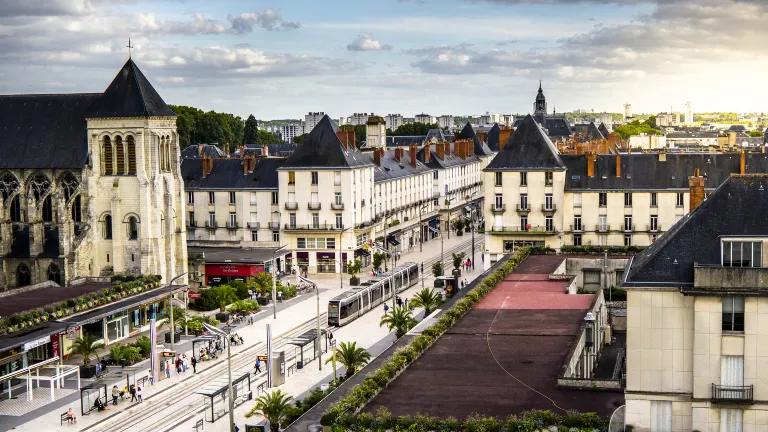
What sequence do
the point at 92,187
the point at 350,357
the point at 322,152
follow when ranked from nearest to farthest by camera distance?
the point at 350,357 < the point at 92,187 < the point at 322,152

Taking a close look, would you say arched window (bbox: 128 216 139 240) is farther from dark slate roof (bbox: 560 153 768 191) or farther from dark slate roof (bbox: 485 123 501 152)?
dark slate roof (bbox: 485 123 501 152)

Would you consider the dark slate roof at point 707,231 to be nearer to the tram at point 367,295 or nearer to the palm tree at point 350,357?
the palm tree at point 350,357

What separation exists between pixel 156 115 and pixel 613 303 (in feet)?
115

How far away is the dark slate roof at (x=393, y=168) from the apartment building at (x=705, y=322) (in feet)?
225

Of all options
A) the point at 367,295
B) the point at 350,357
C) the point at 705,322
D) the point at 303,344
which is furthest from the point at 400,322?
the point at 705,322

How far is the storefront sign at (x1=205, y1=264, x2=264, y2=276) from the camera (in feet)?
283

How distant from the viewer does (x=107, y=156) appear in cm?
7806

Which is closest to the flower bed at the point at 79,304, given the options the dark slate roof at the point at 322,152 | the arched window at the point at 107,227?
the arched window at the point at 107,227

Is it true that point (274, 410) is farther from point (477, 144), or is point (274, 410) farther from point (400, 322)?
point (477, 144)

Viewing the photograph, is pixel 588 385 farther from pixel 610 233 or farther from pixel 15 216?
pixel 15 216

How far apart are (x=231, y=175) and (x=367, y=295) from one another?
2879 cm

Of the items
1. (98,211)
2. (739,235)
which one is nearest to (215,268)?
(98,211)

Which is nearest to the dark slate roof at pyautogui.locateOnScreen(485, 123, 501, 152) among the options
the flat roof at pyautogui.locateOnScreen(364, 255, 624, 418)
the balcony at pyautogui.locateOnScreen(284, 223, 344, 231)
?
the balcony at pyautogui.locateOnScreen(284, 223, 344, 231)

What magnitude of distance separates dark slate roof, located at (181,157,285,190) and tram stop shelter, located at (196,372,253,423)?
45897 millimetres
